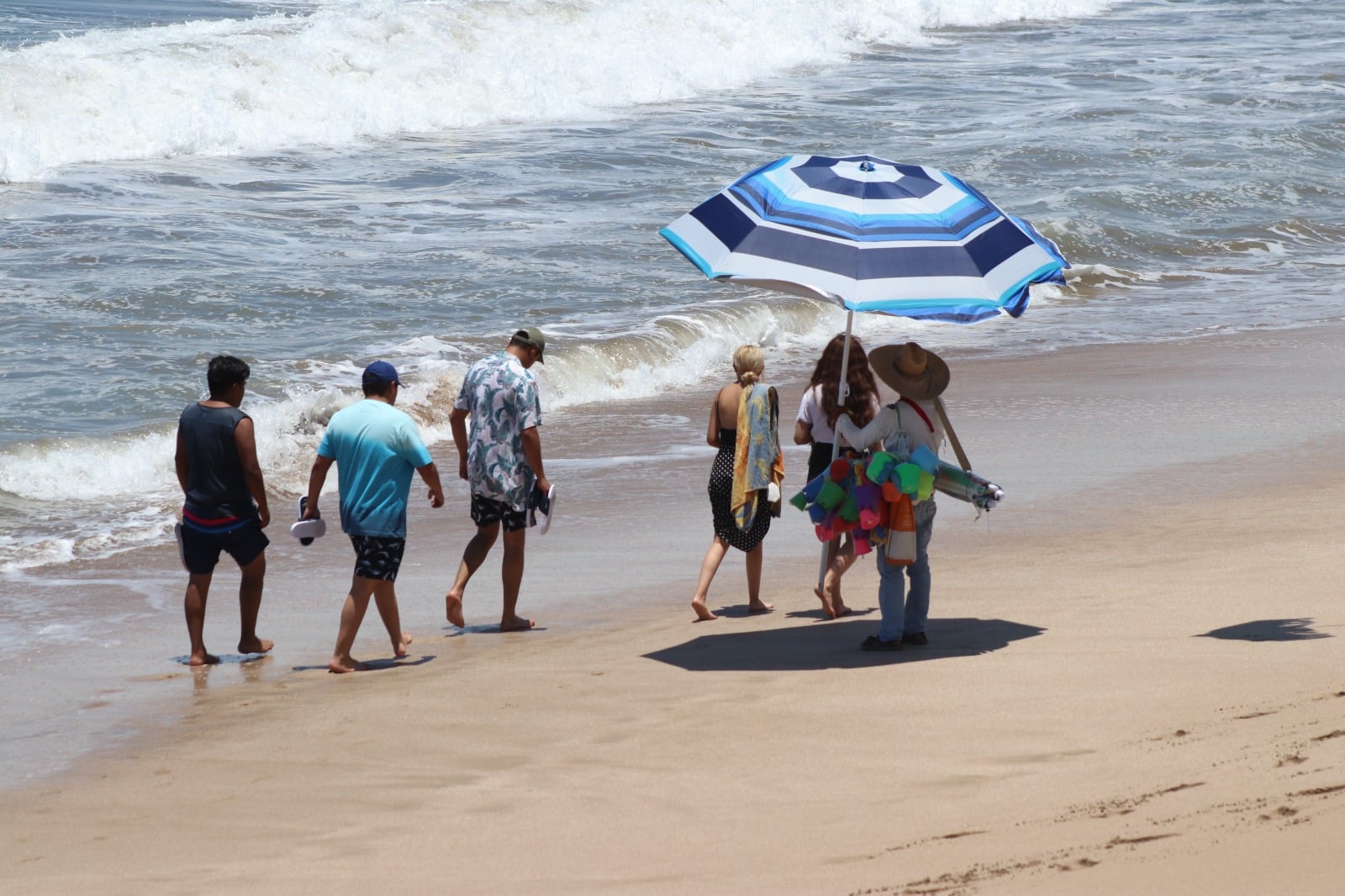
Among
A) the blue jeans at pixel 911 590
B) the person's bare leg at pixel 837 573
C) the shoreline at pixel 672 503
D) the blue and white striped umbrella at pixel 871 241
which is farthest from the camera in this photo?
the person's bare leg at pixel 837 573

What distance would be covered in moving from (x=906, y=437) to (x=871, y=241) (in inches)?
33.4

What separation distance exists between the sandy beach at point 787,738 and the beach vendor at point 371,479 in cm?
38

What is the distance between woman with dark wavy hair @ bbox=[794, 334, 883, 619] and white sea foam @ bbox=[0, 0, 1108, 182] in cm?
1639

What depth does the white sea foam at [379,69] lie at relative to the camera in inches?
915

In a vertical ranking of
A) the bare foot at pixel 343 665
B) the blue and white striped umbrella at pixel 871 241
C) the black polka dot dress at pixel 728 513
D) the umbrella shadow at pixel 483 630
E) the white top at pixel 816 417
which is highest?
the blue and white striped umbrella at pixel 871 241

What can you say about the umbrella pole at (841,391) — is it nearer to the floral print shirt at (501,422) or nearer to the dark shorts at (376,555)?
the floral print shirt at (501,422)

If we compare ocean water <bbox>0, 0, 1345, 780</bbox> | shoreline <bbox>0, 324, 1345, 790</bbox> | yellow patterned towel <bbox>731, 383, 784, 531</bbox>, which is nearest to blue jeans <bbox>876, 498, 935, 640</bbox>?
yellow patterned towel <bbox>731, 383, 784, 531</bbox>

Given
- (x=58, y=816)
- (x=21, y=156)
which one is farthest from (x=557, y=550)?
(x=21, y=156)

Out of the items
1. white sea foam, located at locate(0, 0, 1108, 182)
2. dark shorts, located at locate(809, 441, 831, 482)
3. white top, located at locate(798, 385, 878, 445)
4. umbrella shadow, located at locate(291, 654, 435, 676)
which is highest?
white sea foam, located at locate(0, 0, 1108, 182)

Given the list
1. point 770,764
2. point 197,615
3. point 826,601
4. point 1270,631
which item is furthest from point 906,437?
point 197,615

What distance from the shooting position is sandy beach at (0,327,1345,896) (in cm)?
399

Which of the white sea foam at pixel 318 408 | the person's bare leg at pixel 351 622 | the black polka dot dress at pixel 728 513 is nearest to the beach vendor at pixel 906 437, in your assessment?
the black polka dot dress at pixel 728 513

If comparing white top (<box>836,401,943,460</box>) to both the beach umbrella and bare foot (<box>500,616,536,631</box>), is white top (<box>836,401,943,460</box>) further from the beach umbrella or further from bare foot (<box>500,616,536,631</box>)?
bare foot (<box>500,616,536,631</box>)

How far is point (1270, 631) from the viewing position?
598cm
